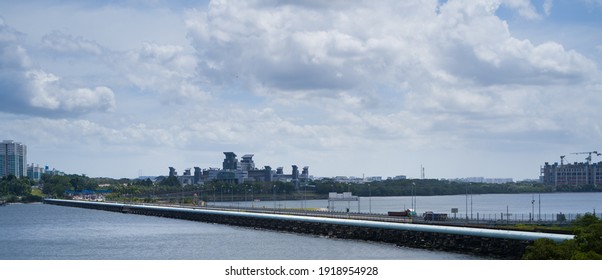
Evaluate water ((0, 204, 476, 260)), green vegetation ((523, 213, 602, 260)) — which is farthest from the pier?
green vegetation ((523, 213, 602, 260))

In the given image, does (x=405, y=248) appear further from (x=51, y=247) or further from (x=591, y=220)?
(x=51, y=247)

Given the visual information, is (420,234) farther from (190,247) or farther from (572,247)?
(572,247)

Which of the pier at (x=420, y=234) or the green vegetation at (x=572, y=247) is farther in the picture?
the pier at (x=420, y=234)

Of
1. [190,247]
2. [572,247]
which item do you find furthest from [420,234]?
[572,247]

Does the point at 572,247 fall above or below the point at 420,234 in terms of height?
above

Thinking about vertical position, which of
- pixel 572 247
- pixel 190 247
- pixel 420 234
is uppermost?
pixel 572 247

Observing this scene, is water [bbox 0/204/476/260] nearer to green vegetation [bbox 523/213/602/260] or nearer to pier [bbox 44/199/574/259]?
pier [bbox 44/199/574/259]

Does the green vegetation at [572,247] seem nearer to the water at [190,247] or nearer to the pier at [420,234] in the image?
the pier at [420,234]

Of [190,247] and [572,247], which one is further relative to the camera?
[190,247]

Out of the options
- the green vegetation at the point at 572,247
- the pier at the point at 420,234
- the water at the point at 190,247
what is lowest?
the water at the point at 190,247

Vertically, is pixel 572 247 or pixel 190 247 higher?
pixel 572 247

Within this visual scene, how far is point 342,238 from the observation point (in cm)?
10688

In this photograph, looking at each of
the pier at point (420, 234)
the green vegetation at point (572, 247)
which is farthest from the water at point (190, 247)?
the green vegetation at point (572, 247)
